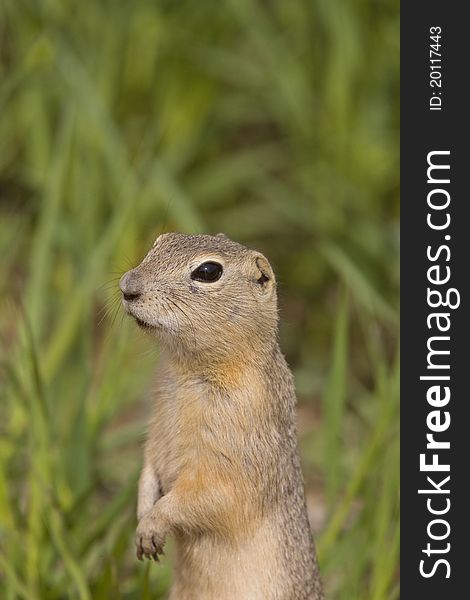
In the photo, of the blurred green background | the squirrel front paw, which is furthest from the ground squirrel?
the blurred green background

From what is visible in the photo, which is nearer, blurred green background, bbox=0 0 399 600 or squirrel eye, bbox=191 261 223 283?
squirrel eye, bbox=191 261 223 283

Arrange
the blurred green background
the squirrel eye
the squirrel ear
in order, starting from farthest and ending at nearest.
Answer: the blurred green background → the squirrel ear → the squirrel eye

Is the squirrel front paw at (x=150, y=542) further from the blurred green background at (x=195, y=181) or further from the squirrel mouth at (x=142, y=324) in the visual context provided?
the blurred green background at (x=195, y=181)

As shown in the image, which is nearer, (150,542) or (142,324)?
(142,324)

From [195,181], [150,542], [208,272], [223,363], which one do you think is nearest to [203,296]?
[208,272]

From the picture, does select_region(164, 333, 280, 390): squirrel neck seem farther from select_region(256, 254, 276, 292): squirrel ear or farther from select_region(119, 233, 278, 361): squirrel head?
select_region(256, 254, 276, 292): squirrel ear

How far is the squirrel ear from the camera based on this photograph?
2.89 metres

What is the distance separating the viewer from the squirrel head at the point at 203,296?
8.70ft

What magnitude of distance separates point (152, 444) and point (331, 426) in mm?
879

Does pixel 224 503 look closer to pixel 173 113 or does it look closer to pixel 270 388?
pixel 270 388

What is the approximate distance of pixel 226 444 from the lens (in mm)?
2854

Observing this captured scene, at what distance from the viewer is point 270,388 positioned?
9.48 ft

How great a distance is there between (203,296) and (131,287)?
0.72 ft

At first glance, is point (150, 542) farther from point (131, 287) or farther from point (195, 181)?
point (195, 181)
